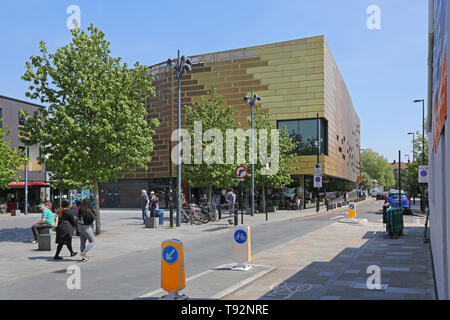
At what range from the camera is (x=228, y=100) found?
4756cm

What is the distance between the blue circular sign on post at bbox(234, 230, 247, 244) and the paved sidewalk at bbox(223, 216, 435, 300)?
102 centimetres

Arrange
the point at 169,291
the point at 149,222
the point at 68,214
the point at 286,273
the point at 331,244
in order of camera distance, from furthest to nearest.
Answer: the point at 149,222, the point at 331,244, the point at 68,214, the point at 286,273, the point at 169,291

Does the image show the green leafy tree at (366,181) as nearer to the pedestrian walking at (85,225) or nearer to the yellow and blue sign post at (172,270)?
the pedestrian walking at (85,225)

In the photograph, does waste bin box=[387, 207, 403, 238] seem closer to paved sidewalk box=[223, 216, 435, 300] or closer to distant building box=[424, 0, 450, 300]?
paved sidewalk box=[223, 216, 435, 300]

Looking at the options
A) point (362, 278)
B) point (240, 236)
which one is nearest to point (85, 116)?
point (240, 236)

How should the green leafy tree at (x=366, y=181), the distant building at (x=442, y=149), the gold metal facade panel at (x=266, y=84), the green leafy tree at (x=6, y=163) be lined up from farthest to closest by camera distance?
the green leafy tree at (x=366, y=181)
the gold metal facade panel at (x=266, y=84)
the green leafy tree at (x=6, y=163)
the distant building at (x=442, y=149)

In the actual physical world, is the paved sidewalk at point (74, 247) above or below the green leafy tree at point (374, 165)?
below

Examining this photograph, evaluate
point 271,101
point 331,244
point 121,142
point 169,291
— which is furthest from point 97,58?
point 271,101

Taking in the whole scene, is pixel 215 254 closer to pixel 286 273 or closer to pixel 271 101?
pixel 286 273

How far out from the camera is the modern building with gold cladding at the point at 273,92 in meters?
44.5

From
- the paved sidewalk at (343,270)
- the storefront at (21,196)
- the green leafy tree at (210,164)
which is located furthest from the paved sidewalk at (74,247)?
the storefront at (21,196)

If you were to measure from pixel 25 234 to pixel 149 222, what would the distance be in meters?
5.80

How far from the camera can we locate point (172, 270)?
7.22 metres

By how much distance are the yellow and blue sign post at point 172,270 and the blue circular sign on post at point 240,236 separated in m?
2.95
